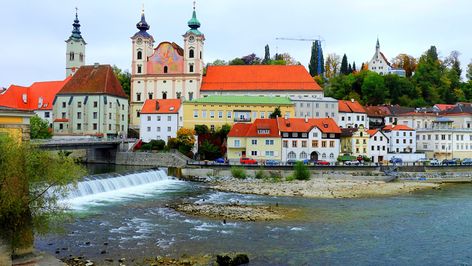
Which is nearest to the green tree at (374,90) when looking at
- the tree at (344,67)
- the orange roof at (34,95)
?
the tree at (344,67)

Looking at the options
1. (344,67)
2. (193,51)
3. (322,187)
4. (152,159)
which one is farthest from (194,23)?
(344,67)

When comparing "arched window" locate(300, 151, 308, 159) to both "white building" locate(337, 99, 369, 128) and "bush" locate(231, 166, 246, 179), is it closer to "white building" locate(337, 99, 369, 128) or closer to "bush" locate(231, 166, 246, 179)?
"bush" locate(231, 166, 246, 179)

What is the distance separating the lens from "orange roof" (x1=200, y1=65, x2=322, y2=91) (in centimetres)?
8194

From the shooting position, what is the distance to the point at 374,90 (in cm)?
9894

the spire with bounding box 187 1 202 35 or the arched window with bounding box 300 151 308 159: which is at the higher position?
the spire with bounding box 187 1 202 35

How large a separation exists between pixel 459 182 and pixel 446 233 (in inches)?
1193

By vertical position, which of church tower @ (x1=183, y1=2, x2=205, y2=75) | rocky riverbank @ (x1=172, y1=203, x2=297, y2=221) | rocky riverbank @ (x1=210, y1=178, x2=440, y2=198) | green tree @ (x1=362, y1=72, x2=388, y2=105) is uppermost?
church tower @ (x1=183, y1=2, x2=205, y2=75)

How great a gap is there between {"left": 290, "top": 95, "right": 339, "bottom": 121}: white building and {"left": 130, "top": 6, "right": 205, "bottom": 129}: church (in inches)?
675

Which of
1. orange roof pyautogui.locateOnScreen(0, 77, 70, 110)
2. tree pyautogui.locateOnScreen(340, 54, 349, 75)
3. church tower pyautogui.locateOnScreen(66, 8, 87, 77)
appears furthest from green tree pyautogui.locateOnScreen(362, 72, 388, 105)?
church tower pyautogui.locateOnScreen(66, 8, 87, 77)

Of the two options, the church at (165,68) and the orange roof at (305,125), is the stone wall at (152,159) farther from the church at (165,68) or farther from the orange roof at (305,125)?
the church at (165,68)

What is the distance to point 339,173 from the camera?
5509cm

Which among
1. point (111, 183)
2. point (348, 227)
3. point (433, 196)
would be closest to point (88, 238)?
point (348, 227)

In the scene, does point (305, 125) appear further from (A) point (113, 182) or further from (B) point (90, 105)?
(B) point (90, 105)

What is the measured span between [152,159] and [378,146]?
31307 mm
